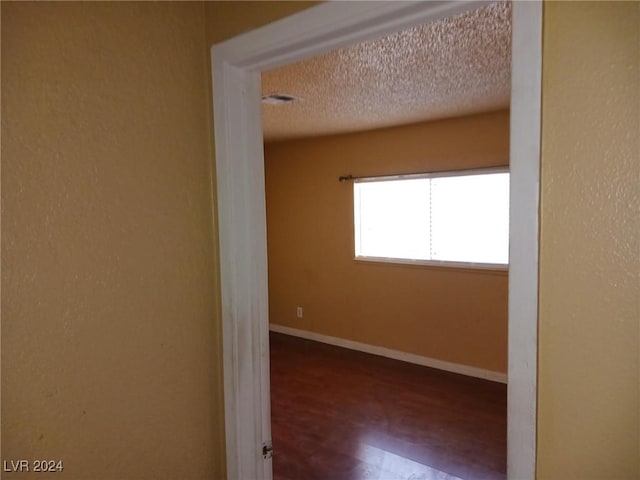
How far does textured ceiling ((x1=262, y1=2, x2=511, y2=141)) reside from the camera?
6.23 ft

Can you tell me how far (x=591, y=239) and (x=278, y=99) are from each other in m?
2.59

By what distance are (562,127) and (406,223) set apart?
12.2 feet

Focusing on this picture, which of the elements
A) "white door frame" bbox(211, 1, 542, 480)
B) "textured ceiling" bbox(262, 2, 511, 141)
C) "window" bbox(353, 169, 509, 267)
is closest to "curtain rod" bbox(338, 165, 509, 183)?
"window" bbox(353, 169, 509, 267)

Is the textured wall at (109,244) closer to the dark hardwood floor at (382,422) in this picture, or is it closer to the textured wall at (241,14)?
the textured wall at (241,14)

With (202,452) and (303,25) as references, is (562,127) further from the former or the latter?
(202,452)

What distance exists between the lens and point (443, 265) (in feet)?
13.3

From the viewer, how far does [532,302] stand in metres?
0.74

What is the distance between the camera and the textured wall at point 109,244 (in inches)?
33.0

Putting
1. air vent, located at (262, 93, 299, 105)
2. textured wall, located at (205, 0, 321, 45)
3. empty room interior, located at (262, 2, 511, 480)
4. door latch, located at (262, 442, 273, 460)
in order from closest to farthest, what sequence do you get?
textured wall, located at (205, 0, 321, 45), door latch, located at (262, 442, 273, 460), empty room interior, located at (262, 2, 511, 480), air vent, located at (262, 93, 299, 105)

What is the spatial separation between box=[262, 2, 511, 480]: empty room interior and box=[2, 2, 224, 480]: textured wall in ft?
4.12

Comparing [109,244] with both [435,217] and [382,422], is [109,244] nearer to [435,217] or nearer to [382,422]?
[382,422]

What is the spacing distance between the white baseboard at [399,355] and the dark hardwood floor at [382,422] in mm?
60

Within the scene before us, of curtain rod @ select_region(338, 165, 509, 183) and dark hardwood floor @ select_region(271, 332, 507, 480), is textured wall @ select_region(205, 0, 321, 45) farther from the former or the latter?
curtain rod @ select_region(338, 165, 509, 183)

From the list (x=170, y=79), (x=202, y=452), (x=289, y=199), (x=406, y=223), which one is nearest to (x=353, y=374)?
(x=406, y=223)
